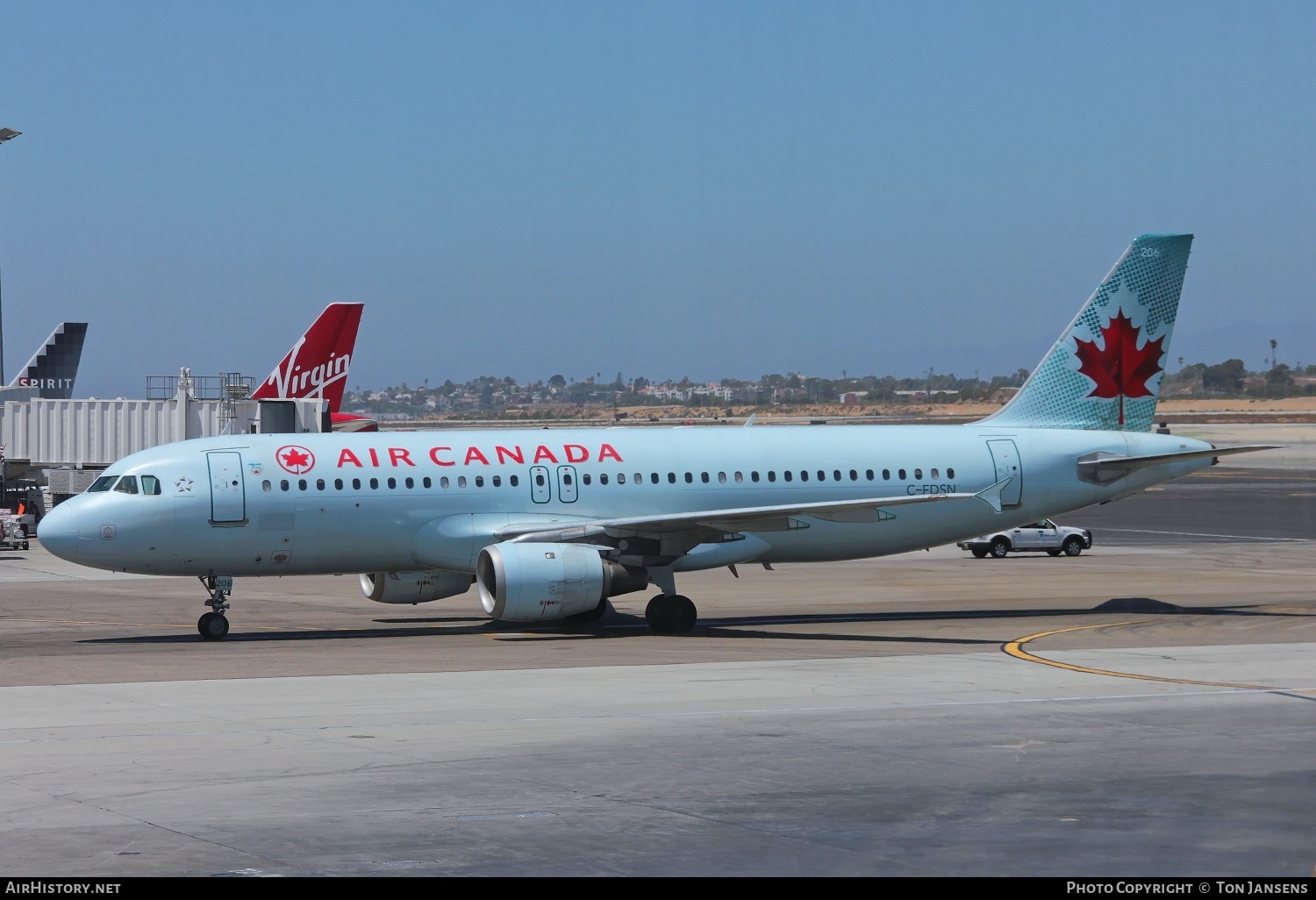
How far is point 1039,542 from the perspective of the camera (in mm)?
56688

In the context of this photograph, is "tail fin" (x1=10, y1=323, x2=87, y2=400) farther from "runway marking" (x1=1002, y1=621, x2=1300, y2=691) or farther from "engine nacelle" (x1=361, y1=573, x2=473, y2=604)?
"runway marking" (x1=1002, y1=621, x2=1300, y2=691)

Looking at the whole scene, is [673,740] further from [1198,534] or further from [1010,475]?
[1198,534]

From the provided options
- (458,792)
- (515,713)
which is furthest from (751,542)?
(458,792)

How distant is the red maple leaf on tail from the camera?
38500mm

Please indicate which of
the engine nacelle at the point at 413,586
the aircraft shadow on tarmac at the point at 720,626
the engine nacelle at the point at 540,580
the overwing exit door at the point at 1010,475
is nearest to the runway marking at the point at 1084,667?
the aircraft shadow on tarmac at the point at 720,626

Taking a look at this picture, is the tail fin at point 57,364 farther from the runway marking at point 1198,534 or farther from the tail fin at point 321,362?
the runway marking at point 1198,534

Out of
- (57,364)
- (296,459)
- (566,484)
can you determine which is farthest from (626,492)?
(57,364)

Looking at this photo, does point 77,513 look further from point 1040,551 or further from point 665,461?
point 1040,551

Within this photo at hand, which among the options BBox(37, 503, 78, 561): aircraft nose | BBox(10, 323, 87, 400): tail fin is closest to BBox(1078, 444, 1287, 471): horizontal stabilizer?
BBox(37, 503, 78, 561): aircraft nose

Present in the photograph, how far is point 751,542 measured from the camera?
3419 centimetres

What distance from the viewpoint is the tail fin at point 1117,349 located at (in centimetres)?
3841
